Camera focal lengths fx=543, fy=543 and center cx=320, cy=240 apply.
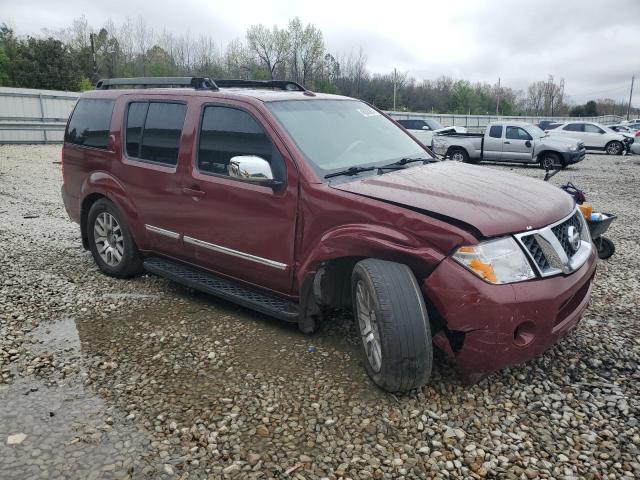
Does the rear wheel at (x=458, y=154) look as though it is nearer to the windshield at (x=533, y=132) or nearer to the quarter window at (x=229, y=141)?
the windshield at (x=533, y=132)

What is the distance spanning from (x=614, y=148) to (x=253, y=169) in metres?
26.0

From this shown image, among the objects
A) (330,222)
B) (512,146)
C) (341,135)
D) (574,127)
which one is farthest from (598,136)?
(330,222)

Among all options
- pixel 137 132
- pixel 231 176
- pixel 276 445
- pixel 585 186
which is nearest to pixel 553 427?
pixel 276 445

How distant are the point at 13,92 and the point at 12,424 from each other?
68.5 ft

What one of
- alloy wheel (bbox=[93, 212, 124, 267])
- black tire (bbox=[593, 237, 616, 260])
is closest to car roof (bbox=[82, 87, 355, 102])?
alloy wheel (bbox=[93, 212, 124, 267])

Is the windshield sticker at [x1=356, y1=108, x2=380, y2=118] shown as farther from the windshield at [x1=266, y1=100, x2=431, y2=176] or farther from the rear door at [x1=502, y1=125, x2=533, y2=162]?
the rear door at [x1=502, y1=125, x2=533, y2=162]

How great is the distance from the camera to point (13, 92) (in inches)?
799

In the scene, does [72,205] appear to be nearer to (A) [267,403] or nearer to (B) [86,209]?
(B) [86,209]

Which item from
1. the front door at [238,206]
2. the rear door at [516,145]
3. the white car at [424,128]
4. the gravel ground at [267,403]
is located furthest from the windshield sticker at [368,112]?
the white car at [424,128]

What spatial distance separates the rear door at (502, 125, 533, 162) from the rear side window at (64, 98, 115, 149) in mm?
16032

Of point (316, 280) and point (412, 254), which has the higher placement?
point (412, 254)

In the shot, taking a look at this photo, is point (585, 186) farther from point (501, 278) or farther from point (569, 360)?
point (501, 278)

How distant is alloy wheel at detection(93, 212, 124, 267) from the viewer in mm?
5359

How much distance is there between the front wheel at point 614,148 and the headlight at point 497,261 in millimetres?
25664
